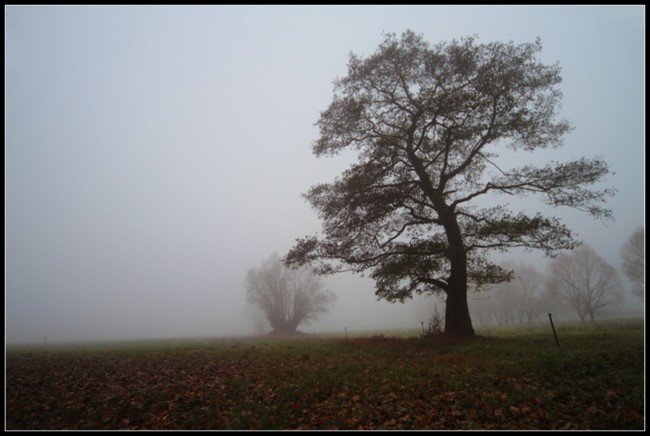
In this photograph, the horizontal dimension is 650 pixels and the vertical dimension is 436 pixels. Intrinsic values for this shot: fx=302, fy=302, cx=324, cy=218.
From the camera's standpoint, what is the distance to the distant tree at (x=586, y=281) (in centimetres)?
4903

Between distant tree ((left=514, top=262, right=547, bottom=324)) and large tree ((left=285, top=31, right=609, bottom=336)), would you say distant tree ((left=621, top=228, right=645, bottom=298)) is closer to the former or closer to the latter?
distant tree ((left=514, top=262, right=547, bottom=324))

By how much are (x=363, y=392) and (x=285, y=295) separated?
4803 cm

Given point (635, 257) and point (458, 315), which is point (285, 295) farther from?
point (635, 257)

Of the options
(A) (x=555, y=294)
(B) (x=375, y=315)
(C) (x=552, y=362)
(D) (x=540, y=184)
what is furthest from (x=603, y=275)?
(B) (x=375, y=315)

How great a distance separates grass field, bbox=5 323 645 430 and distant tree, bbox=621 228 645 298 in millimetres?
43983

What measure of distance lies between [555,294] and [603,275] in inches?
296

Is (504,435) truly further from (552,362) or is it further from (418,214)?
(418,214)

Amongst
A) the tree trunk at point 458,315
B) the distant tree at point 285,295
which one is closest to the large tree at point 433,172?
the tree trunk at point 458,315

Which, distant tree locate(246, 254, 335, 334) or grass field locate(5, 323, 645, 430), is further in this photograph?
distant tree locate(246, 254, 335, 334)

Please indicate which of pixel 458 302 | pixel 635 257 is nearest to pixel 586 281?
pixel 635 257

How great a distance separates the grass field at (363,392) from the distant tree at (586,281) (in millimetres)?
48011

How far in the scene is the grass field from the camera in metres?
6.99

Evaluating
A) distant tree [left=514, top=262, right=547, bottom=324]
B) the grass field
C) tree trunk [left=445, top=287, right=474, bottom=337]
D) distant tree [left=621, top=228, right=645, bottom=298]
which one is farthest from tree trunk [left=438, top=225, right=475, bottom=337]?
Answer: distant tree [left=514, top=262, right=547, bottom=324]

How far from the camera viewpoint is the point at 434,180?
19.9 meters
